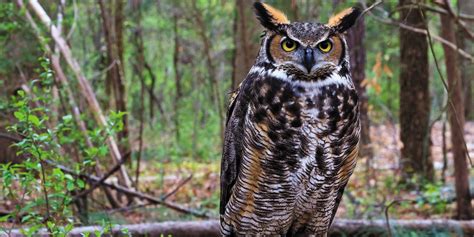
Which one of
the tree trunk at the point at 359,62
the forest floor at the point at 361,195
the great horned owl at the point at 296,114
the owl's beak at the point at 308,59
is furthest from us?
the tree trunk at the point at 359,62

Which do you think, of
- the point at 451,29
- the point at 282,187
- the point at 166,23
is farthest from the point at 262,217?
the point at 166,23

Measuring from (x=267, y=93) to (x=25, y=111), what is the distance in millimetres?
1331

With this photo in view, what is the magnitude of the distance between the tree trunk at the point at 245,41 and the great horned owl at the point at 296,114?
418cm

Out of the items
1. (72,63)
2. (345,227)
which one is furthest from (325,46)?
(72,63)

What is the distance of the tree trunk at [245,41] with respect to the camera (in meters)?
7.49

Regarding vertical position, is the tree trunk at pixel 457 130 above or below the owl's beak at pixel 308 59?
below

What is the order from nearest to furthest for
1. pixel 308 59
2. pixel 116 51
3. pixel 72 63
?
pixel 308 59 < pixel 72 63 < pixel 116 51

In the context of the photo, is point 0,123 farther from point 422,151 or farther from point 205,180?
point 422,151

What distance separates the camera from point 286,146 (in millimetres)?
3070

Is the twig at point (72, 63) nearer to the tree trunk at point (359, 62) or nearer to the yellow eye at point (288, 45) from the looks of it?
the yellow eye at point (288, 45)

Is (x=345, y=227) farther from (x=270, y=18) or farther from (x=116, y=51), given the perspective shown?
(x=116, y=51)

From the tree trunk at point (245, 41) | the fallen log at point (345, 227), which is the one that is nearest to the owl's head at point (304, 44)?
the fallen log at point (345, 227)

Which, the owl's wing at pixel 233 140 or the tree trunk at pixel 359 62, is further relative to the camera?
the tree trunk at pixel 359 62

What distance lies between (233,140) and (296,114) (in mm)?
559
